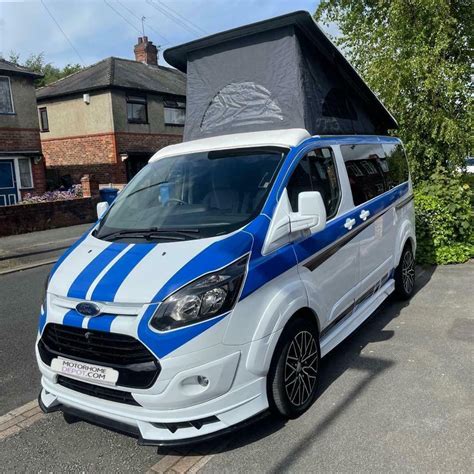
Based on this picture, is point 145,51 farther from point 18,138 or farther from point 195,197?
point 195,197

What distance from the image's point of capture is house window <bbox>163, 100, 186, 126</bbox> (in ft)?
84.6

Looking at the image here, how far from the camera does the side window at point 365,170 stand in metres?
4.39

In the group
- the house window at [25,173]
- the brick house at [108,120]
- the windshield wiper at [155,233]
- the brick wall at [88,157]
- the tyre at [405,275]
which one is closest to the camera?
the windshield wiper at [155,233]

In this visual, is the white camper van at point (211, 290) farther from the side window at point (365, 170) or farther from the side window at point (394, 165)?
the side window at point (394, 165)

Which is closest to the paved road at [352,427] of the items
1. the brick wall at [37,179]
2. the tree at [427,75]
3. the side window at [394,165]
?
the side window at [394,165]

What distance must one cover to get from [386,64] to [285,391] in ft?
23.6

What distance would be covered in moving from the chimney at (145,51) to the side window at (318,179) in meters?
28.1

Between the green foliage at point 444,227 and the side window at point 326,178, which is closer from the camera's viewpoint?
the side window at point 326,178

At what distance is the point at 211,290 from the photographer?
2.73m

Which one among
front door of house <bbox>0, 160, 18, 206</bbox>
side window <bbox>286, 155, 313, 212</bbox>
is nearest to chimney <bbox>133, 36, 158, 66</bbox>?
front door of house <bbox>0, 160, 18, 206</bbox>

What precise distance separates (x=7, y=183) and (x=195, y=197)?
1818 cm

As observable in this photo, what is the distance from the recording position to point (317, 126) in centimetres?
446

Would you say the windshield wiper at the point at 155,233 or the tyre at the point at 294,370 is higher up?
the windshield wiper at the point at 155,233

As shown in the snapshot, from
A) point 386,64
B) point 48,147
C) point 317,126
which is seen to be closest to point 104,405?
point 317,126
